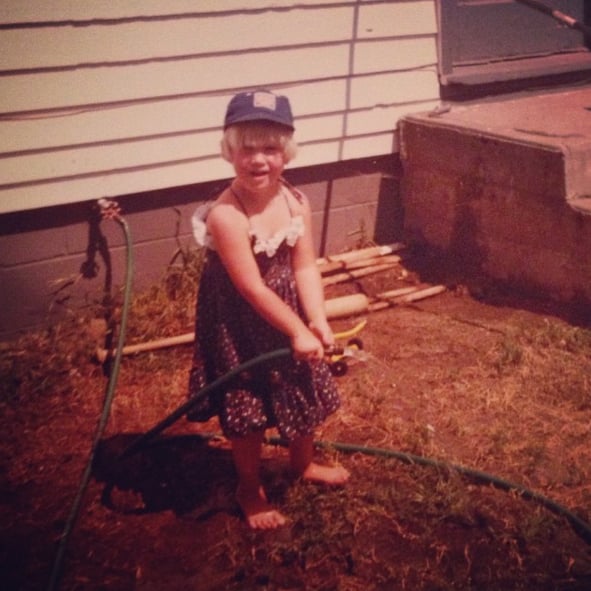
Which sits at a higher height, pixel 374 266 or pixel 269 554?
pixel 374 266

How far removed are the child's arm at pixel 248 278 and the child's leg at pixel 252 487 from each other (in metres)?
0.51

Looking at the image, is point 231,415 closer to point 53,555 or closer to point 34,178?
point 53,555

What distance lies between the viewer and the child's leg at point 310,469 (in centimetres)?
291

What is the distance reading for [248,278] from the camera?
→ 241 cm

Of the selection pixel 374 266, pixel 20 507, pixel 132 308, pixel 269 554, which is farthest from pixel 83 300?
pixel 269 554

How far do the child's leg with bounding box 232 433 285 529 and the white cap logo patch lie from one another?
1243 millimetres

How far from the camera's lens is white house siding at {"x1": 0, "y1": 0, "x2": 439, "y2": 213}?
3.91 metres

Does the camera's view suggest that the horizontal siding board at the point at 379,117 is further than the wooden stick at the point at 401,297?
Yes

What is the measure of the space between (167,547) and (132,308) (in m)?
2.01

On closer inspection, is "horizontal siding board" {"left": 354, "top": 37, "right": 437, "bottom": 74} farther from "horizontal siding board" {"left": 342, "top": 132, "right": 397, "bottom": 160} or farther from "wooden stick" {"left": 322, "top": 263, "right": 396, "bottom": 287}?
"wooden stick" {"left": 322, "top": 263, "right": 396, "bottom": 287}

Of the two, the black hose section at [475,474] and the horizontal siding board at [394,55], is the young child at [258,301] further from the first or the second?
the horizontal siding board at [394,55]

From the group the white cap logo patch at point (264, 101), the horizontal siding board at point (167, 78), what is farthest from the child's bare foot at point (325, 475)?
the horizontal siding board at point (167, 78)

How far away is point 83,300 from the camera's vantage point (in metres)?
4.43

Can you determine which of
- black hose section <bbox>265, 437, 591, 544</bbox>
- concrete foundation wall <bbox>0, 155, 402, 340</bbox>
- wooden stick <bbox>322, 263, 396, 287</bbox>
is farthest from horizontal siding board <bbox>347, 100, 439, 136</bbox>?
black hose section <bbox>265, 437, 591, 544</bbox>
